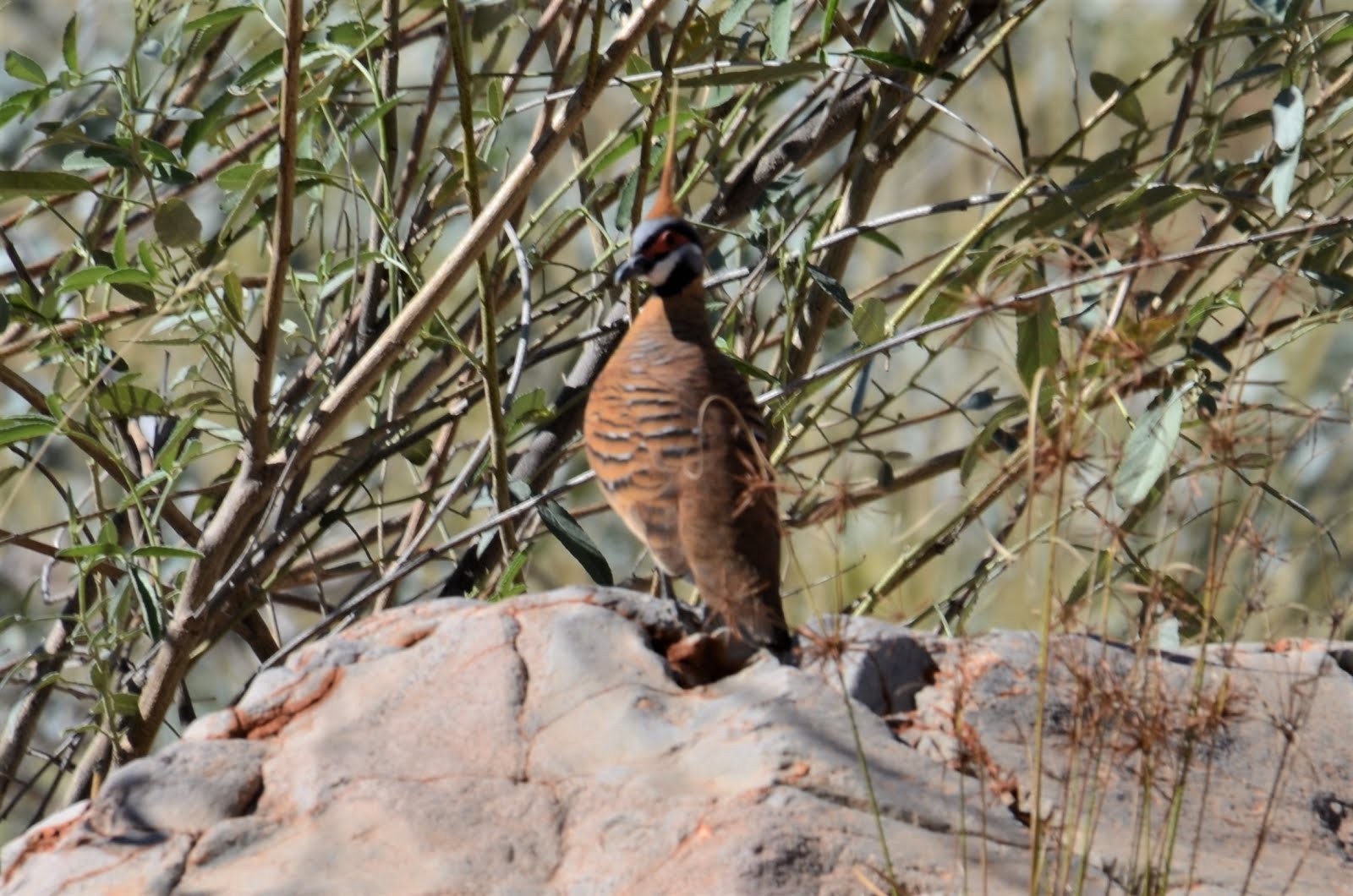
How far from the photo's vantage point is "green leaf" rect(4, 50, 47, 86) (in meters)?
3.88

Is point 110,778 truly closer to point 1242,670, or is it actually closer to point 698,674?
point 698,674

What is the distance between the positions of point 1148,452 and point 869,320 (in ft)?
2.44

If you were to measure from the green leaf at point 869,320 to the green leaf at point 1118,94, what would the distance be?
0.93 m

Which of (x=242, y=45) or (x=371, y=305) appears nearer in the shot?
(x=371, y=305)

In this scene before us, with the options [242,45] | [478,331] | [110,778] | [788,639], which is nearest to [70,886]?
[110,778]

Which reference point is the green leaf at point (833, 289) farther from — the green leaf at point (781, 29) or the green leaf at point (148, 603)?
the green leaf at point (148, 603)

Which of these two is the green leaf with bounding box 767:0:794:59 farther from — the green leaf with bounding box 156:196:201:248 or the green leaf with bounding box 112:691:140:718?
the green leaf with bounding box 112:691:140:718

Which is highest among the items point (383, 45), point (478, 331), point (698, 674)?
point (383, 45)

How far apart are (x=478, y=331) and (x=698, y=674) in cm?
194

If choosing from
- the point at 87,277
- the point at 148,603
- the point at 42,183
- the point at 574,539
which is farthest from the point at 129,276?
the point at 574,539

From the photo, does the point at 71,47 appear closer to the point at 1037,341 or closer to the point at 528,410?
the point at 528,410

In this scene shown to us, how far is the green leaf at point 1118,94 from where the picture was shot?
14.5 ft

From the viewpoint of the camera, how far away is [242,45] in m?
6.27

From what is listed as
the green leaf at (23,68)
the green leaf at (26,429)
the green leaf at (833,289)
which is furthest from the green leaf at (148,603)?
the green leaf at (833,289)
